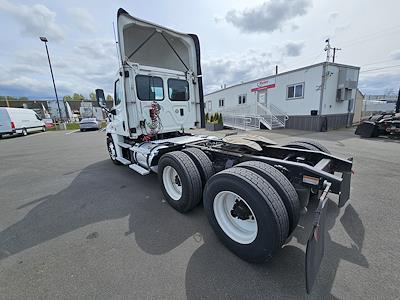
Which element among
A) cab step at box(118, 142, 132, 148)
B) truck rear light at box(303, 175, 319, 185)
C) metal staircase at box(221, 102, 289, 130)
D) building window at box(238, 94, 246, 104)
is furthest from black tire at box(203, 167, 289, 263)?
building window at box(238, 94, 246, 104)

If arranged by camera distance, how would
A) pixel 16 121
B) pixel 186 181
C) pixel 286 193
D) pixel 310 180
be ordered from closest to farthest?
1. pixel 286 193
2. pixel 310 180
3. pixel 186 181
4. pixel 16 121

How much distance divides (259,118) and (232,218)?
14.4 m

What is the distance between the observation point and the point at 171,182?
12.2 ft

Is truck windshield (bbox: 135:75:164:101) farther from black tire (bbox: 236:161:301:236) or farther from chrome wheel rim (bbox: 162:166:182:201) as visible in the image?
black tire (bbox: 236:161:301:236)

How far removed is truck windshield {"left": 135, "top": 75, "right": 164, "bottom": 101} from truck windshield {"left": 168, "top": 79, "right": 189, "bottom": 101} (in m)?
0.27

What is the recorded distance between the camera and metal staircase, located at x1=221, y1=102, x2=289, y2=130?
15727mm

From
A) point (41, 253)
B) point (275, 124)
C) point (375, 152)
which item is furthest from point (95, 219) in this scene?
→ point (275, 124)

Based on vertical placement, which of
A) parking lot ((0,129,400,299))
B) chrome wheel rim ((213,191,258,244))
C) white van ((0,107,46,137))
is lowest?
parking lot ((0,129,400,299))

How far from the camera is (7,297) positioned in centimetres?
185

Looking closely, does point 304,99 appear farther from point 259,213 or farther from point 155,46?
point 259,213

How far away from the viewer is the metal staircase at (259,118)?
15.7 m

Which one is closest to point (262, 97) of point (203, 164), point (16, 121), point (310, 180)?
point (203, 164)

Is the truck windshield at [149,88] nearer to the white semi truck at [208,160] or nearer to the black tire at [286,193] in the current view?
the white semi truck at [208,160]

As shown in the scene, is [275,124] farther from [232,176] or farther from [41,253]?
[41,253]
